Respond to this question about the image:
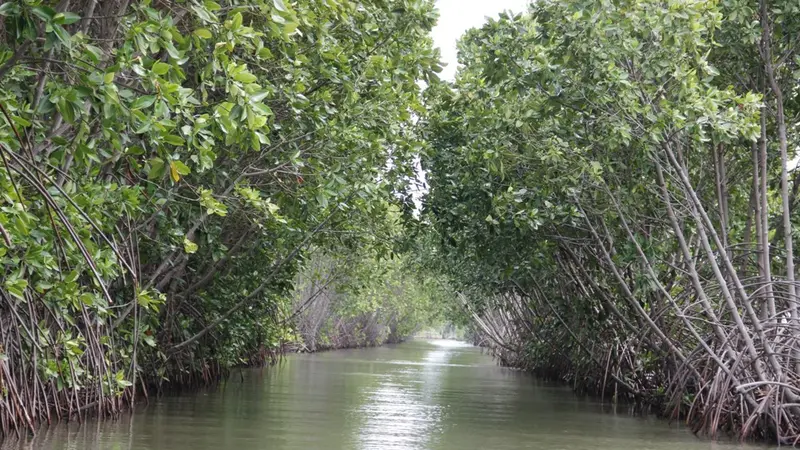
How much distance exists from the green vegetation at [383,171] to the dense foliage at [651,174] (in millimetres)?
44

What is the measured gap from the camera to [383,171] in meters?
10.9

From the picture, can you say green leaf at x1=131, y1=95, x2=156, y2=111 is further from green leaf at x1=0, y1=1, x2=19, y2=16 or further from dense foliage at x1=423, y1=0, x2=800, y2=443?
dense foliage at x1=423, y1=0, x2=800, y2=443

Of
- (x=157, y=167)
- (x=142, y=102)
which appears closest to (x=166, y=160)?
(x=157, y=167)

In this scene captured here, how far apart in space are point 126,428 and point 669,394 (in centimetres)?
668

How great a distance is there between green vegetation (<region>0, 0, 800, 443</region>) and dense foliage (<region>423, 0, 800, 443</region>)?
0.15 feet

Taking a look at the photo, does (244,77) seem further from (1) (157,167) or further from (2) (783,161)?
(2) (783,161)

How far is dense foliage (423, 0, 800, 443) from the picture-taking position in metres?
8.21

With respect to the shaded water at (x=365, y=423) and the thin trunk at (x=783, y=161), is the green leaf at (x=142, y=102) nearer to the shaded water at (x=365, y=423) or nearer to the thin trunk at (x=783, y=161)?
the shaded water at (x=365, y=423)

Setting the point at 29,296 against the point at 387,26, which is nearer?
the point at 29,296

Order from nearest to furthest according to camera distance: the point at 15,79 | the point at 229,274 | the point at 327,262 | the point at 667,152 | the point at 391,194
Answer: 1. the point at 15,79
2. the point at 667,152
3. the point at 391,194
4. the point at 229,274
5. the point at 327,262

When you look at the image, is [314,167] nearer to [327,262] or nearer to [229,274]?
[229,274]

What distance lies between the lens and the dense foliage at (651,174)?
26.9 ft

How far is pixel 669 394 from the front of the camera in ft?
35.2

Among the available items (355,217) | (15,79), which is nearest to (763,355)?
(355,217)
